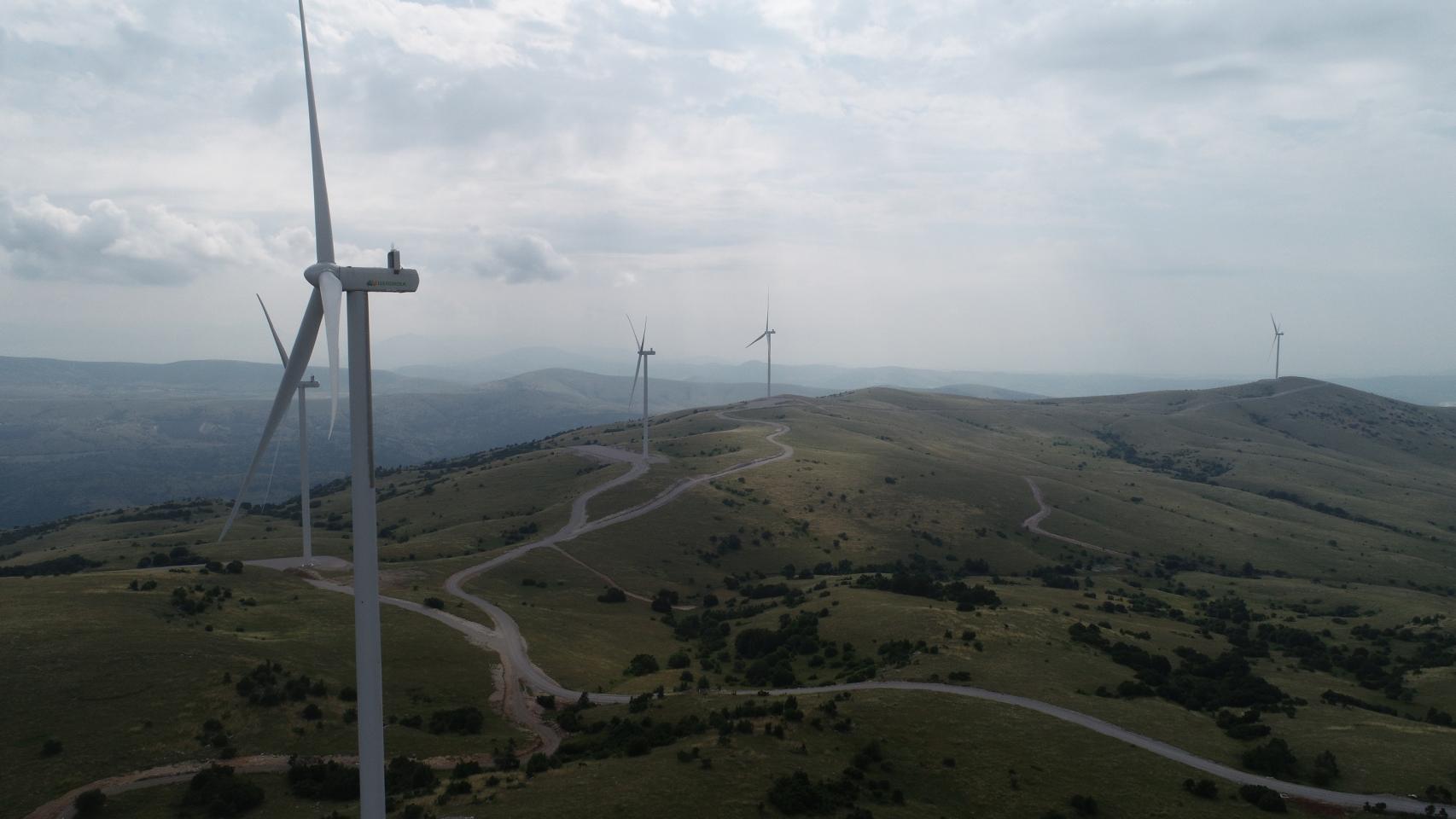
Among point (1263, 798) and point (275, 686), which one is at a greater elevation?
point (275, 686)

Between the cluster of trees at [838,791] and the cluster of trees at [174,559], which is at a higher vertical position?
the cluster of trees at [838,791]

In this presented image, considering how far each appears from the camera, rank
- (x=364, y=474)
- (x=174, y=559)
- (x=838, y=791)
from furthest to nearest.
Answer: (x=174, y=559), (x=838, y=791), (x=364, y=474)

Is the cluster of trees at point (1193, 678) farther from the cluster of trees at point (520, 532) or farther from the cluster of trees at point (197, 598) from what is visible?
the cluster of trees at point (197, 598)

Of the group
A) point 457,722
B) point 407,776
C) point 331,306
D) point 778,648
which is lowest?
point 778,648

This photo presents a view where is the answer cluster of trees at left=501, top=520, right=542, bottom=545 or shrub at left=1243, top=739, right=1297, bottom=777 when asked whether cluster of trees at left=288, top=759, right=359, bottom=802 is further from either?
cluster of trees at left=501, top=520, right=542, bottom=545

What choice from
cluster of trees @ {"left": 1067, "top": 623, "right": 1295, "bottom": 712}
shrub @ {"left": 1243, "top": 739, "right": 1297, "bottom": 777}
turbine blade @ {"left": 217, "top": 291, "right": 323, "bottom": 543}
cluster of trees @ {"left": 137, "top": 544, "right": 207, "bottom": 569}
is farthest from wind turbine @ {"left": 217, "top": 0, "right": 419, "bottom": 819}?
cluster of trees @ {"left": 137, "top": 544, "right": 207, "bottom": 569}

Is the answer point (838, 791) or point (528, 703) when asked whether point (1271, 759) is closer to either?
point (838, 791)

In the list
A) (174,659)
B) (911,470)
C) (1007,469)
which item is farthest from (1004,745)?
(1007,469)

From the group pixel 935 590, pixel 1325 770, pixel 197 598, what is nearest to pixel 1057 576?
pixel 935 590

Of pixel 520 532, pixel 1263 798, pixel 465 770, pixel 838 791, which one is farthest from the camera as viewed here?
pixel 520 532

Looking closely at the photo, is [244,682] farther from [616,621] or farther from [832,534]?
[832,534]

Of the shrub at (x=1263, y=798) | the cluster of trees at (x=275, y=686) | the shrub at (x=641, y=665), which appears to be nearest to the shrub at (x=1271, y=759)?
the shrub at (x=1263, y=798)
